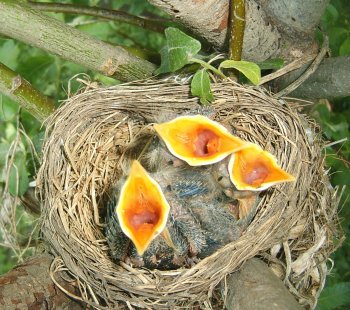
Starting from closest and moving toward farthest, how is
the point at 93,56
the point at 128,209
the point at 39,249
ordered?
the point at 128,209 < the point at 93,56 < the point at 39,249

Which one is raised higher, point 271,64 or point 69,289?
point 271,64

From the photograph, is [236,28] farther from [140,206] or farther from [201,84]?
[140,206]

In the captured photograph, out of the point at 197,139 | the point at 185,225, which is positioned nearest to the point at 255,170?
the point at 197,139

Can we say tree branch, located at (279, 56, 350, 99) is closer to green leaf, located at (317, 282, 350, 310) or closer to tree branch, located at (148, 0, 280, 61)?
tree branch, located at (148, 0, 280, 61)

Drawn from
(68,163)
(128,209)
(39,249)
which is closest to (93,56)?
(68,163)

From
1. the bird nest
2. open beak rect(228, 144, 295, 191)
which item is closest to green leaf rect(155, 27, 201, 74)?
the bird nest

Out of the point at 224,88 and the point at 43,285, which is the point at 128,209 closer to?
the point at 43,285

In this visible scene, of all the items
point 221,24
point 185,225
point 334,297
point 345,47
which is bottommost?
point 334,297
